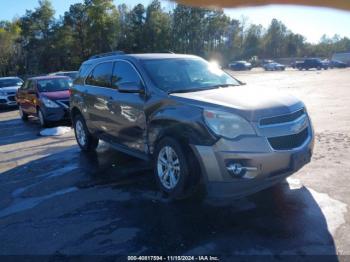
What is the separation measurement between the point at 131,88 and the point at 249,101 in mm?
1808

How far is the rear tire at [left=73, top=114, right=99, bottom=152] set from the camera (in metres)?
7.79

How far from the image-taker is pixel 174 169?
15.8 ft

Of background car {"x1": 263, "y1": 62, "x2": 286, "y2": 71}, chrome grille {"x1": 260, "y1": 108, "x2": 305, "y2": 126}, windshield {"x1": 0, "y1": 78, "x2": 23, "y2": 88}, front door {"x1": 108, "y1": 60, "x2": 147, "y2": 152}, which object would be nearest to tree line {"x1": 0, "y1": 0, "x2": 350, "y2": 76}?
background car {"x1": 263, "y1": 62, "x2": 286, "y2": 71}

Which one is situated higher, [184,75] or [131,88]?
[184,75]

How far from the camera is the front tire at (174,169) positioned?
180 inches

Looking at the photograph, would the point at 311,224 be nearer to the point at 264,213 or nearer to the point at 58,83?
the point at 264,213

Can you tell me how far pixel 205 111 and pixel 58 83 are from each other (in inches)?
380

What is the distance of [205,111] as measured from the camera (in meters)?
4.44

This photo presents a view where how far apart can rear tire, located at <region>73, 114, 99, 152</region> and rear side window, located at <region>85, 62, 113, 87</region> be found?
90cm

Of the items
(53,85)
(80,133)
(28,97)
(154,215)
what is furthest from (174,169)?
(28,97)

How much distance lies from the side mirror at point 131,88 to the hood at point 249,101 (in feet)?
2.08

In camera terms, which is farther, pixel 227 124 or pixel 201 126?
pixel 201 126

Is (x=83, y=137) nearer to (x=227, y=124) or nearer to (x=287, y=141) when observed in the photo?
(x=227, y=124)

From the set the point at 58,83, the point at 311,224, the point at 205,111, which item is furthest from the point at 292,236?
the point at 58,83
